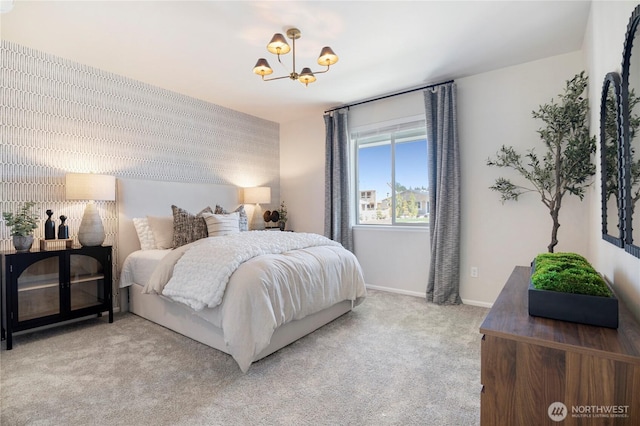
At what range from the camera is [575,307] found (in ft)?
3.66

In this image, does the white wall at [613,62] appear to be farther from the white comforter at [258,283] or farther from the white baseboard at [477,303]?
the white comforter at [258,283]

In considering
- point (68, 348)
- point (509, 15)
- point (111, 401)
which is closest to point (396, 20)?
point (509, 15)

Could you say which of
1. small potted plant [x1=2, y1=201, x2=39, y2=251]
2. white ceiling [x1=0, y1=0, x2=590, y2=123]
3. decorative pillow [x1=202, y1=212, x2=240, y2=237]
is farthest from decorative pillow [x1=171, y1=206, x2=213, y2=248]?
white ceiling [x1=0, y1=0, x2=590, y2=123]

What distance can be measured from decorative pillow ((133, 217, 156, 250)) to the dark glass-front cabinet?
15.2 inches

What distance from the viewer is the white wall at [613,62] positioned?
125cm

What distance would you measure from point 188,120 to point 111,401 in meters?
3.34

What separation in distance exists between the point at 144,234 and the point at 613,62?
160 inches

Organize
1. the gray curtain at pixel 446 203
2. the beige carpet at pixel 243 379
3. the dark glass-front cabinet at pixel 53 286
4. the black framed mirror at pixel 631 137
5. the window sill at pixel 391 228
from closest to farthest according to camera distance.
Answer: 1. the black framed mirror at pixel 631 137
2. the beige carpet at pixel 243 379
3. the dark glass-front cabinet at pixel 53 286
4. the gray curtain at pixel 446 203
5. the window sill at pixel 391 228

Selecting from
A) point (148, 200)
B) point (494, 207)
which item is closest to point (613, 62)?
point (494, 207)

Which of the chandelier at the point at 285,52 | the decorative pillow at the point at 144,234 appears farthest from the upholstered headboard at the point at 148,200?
the chandelier at the point at 285,52

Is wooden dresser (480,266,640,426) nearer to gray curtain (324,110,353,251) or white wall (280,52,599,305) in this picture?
white wall (280,52,599,305)

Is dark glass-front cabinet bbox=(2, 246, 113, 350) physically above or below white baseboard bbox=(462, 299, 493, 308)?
above

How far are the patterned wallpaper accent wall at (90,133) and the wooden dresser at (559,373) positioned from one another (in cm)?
371

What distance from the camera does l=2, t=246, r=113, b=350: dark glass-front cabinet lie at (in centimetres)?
249
